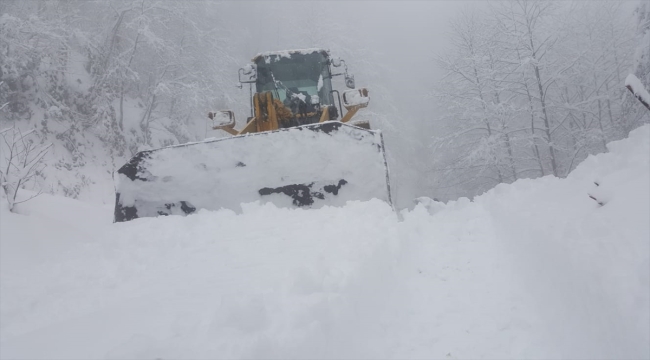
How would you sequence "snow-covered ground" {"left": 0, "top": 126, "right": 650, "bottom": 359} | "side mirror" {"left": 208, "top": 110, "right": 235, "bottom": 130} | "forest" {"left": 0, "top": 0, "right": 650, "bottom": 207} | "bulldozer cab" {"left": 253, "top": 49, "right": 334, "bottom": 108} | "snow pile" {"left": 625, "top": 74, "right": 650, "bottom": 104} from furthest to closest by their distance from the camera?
"forest" {"left": 0, "top": 0, "right": 650, "bottom": 207} → "bulldozer cab" {"left": 253, "top": 49, "right": 334, "bottom": 108} → "side mirror" {"left": 208, "top": 110, "right": 235, "bottom": 130} → "snow pile" {"left": 625, "top": 74, "right": 650, "bottom": 104} → "snow-covered ground" {"left": 0, "top": 126, "right": 650, "bottom": 359}

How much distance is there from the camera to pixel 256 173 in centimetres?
454

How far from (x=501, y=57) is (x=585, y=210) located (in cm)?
1148

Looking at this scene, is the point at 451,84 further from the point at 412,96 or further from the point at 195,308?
the point at 412,96

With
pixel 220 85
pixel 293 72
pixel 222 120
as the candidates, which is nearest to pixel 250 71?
pixel 293 72

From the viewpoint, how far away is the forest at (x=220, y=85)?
11211 millimetres

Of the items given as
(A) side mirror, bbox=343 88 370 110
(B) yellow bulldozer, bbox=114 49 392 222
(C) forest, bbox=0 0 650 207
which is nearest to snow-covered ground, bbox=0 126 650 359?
(B) yellow bulldozer, bbox=114 49 392 222

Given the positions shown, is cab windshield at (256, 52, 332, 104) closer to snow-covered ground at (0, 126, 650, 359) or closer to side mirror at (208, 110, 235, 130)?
side mirror at (208, 110, 235, 130)

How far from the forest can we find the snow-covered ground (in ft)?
23.9

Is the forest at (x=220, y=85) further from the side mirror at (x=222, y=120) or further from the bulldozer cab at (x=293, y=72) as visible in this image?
the bulldozer cab at (x=293, y=72)

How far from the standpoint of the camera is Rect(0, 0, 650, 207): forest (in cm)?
1121

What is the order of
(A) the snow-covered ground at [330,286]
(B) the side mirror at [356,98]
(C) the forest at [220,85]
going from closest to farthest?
(A) the snow-covered ground at [330,286]
(B) the side mirror at [356,98]
(C) the forest at [220,85]

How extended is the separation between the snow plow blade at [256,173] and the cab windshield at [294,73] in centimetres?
264

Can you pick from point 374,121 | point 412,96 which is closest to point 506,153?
point 374,121

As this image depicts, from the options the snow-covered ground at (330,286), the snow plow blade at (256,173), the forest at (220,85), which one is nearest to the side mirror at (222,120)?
the snow plow blade at (256,173)
